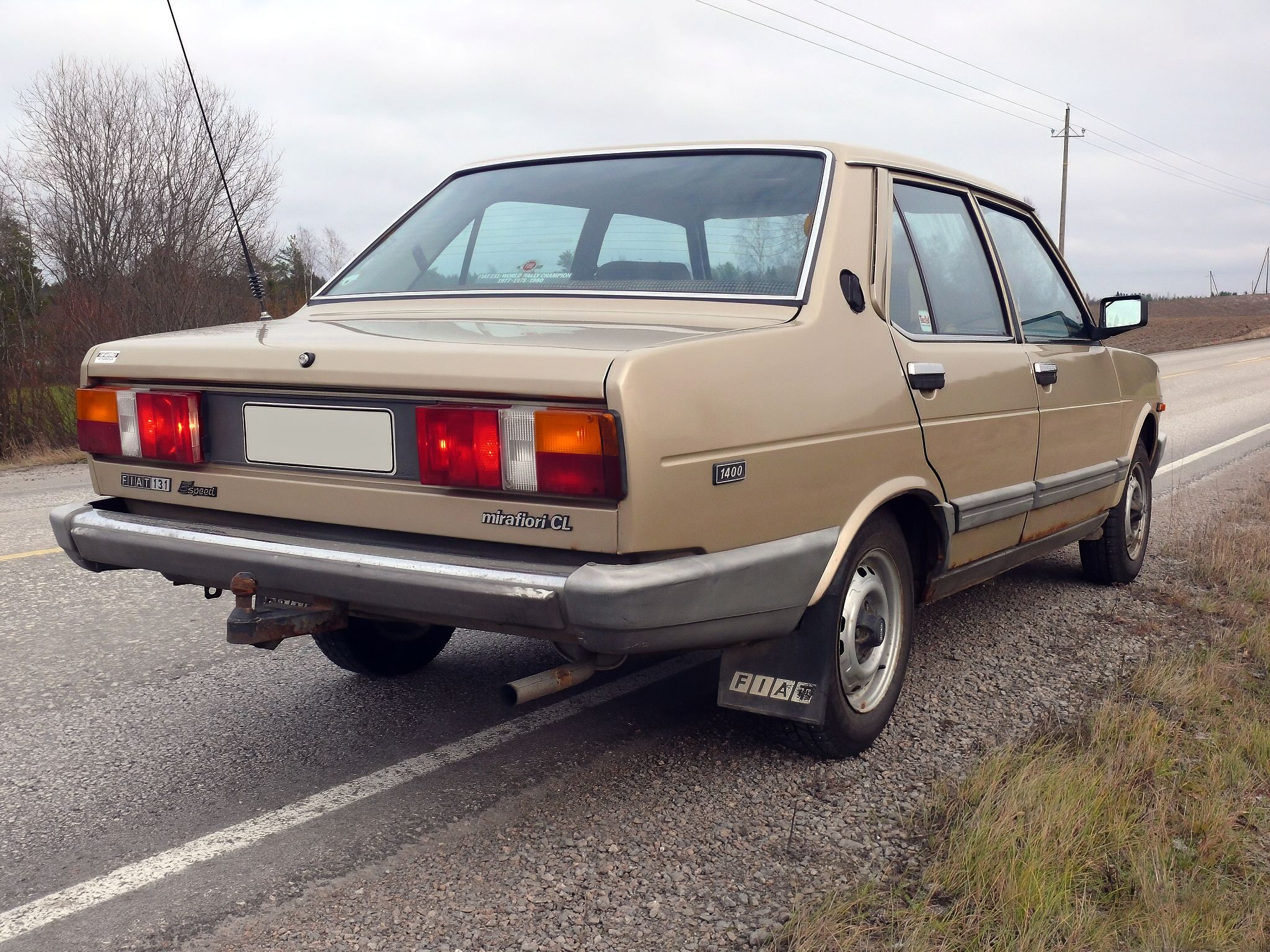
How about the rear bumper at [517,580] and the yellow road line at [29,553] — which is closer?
the rear bumper at [517,580]

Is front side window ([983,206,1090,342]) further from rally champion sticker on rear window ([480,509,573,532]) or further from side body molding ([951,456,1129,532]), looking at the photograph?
rally champion sticker on rear window ([480,509,573,532])

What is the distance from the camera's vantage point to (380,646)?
3.92 meters

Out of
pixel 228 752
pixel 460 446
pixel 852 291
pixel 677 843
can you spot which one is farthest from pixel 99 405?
pixel 852 291

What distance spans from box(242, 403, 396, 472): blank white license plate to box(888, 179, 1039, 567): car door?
4.93 feet

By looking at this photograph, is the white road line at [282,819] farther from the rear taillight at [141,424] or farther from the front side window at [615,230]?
the front side window at [615,230]

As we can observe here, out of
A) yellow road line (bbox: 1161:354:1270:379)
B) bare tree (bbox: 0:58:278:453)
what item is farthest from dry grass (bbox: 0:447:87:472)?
yellow road line (bbox: 1161:354:1270:379)

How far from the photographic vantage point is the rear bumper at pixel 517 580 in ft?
7.96

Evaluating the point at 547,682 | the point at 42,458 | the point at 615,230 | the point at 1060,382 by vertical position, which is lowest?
the point at 42,458

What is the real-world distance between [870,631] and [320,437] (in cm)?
161

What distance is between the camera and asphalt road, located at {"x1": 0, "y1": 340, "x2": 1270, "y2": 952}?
2.54 metres

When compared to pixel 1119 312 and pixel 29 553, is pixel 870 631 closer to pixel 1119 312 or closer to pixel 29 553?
pixel 1119 312

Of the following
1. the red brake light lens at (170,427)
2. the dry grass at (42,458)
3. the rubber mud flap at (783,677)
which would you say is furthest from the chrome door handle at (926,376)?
the dry grass at (42,458)

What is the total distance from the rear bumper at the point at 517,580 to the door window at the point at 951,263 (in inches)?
47.1

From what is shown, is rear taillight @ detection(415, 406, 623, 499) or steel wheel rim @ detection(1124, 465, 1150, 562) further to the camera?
steel wheel rim @ detection(1124, 465, 1150, 562)
